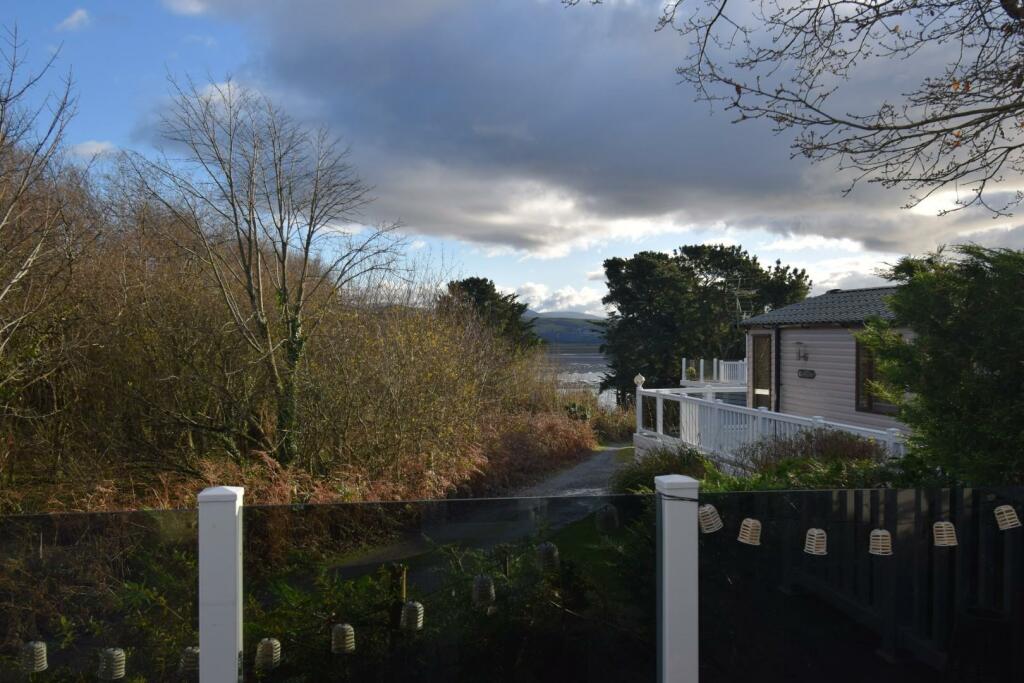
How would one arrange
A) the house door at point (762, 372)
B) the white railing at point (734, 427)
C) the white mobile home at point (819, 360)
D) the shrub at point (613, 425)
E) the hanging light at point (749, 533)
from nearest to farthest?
1. the hanging light at point (749, 533)
2. the white railing at point (734, 427)
3. the white mobile home at point (819, 360)
4. the house door at point (762, 372)
5. the shrub at point (613, 425)

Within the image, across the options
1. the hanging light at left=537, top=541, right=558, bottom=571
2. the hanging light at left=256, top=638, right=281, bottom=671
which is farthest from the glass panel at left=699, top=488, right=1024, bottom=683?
the hanging light at left=256, top=638, right=281, bottom=671

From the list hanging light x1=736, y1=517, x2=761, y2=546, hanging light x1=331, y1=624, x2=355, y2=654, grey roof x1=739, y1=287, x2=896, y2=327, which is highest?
grey roof x1=739, y1=287, x2=896, y2=327

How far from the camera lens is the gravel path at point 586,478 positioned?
12633 mm

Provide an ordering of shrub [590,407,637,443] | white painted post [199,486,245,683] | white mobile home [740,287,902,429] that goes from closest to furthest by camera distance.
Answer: white painted post [199,486,245,683], white mobile home [740,287,902,429], shrub [590,407,637,443]

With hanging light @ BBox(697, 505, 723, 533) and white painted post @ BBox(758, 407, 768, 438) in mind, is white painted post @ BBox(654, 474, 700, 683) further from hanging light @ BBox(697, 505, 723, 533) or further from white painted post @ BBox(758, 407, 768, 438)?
white painted post @ BBox(758, 407, 768, 438)

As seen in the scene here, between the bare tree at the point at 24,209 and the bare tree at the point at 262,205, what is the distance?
1589 mm

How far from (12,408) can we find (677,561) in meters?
7.15

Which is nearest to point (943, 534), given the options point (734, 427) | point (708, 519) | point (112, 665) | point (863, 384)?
point (708, 519)

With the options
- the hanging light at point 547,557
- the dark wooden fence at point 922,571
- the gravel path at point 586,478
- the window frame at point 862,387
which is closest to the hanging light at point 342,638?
the hanging light at point 547,557

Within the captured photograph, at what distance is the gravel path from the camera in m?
12.6

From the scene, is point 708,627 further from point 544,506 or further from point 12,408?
point 12,408

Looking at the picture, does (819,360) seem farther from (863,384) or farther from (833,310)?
(863,384)

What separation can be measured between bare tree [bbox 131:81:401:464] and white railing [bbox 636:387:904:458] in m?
5.10

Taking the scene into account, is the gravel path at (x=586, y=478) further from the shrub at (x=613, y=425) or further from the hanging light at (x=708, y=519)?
the hanging light at (x=708, y=519)
